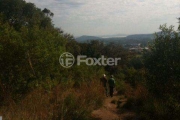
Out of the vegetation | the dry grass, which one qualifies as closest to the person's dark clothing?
the vegetation

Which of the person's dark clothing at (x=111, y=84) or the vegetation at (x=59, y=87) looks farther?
the person's dark clothing at (x=111, y=84)

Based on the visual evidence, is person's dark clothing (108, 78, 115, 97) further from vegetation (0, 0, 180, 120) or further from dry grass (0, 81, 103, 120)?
dry grass (0, 81, 103, 120)

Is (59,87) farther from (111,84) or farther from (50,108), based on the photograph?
(111,84)

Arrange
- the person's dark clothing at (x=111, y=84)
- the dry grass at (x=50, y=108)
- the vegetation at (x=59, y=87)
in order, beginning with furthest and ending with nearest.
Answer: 1. the person's dark clothing at (x=111, y=84)
2. the vegetation at (x=59, y=87)
3. the dry grass at (x=50, y=108)

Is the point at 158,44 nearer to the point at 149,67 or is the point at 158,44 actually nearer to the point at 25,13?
the point at 149,67

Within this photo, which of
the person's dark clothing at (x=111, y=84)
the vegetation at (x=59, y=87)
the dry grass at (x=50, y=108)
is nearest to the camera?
the dry grass at (x=50, y=108)

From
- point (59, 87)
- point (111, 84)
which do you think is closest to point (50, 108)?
point (59, 87)

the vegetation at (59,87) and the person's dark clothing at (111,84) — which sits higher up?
the vegetation at (59,87)

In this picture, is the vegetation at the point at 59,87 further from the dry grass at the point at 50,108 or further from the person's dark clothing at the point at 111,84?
the person's dark clothing at the point at 111,84

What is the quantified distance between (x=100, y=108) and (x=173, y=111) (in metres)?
3.78

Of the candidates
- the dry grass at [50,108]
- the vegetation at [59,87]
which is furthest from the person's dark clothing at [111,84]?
the dry grass at [50,108]

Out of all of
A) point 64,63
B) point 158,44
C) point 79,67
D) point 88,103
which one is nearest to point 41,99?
point 88,103

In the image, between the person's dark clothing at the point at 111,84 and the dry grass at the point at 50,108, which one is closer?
the dry grass at the point at 50,108

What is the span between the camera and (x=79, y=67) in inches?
684
